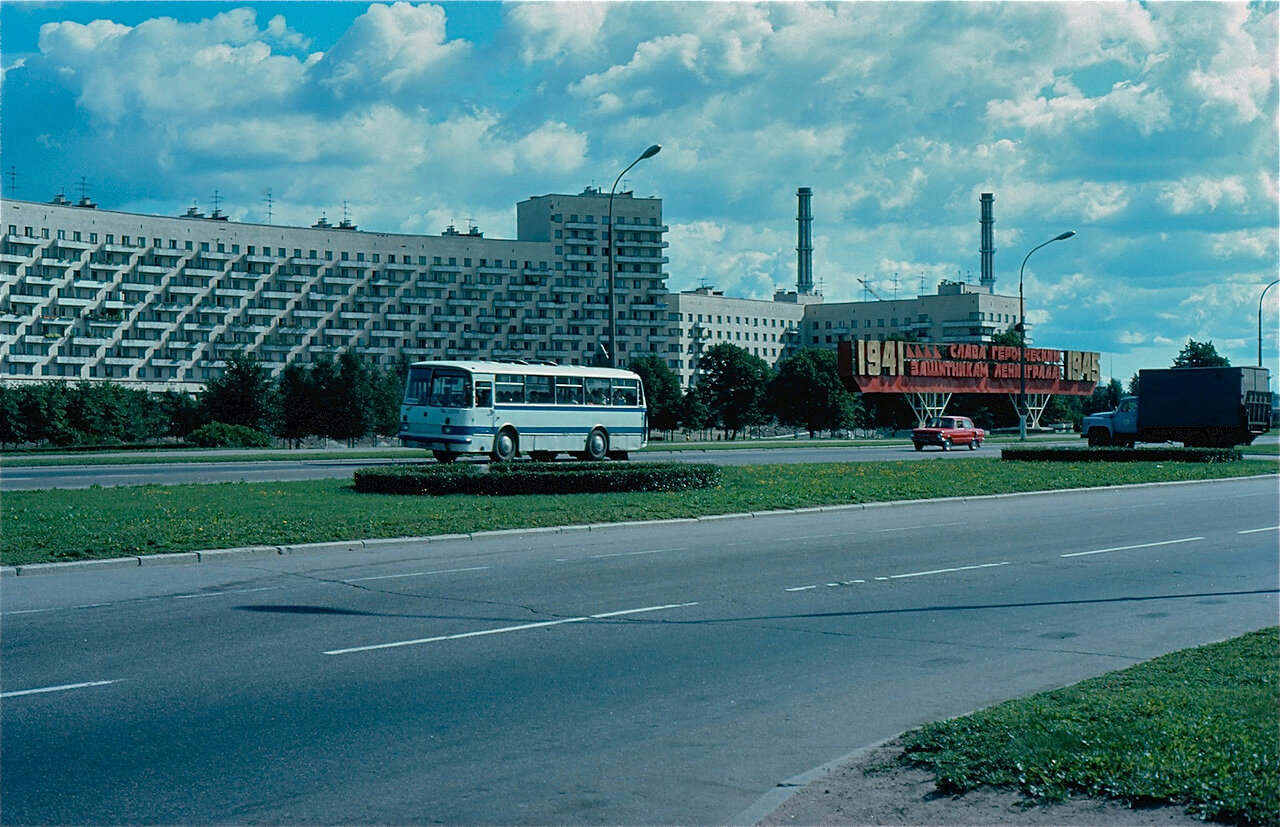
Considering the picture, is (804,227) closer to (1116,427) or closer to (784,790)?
(1116,427)

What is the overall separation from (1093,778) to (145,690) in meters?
5.85

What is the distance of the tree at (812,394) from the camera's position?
12138 centimetres

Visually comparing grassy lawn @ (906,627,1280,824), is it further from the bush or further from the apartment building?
the apartment building

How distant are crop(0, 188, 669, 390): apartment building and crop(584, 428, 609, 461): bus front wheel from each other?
92.7 metres

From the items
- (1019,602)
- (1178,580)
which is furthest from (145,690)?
(1178,580)

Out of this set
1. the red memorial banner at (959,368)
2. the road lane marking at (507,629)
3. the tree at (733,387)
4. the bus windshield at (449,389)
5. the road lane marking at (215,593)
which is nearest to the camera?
the road lane marking at (507,629)

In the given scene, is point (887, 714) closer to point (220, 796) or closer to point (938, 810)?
point (938, 810)

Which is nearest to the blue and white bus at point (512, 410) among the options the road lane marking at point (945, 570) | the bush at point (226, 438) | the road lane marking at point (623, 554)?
the road lane marking at point (623, 554)

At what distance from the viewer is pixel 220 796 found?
593cm

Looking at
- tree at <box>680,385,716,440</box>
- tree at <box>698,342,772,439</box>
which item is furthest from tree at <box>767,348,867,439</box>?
tree at <box>680,385,716,440</box>

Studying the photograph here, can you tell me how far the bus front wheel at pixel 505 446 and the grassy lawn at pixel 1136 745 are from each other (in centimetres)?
3157

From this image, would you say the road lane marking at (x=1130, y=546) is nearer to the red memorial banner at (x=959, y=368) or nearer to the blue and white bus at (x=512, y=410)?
the blue and white bus at (x=512, y=410)

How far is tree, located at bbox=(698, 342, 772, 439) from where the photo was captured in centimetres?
12381

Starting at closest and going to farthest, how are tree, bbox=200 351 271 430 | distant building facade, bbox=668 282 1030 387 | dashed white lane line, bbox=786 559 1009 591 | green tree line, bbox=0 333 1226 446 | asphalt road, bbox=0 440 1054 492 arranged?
dashed white lane line, bbox=786 559 1009 591 → asphalt road, bbox=0 440 1054 492 → green tree line, bbox=0 333 1226 446 → tree, bbox=200 351 271 430 → distant building facade, bbox=668 282 1030 387
